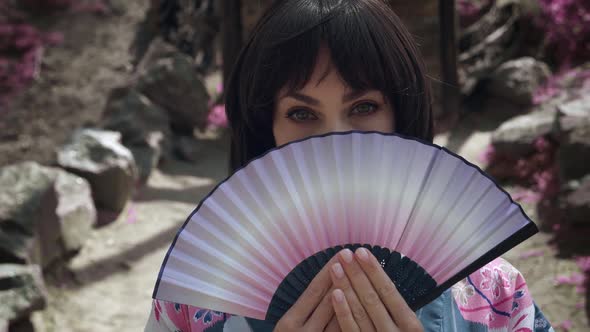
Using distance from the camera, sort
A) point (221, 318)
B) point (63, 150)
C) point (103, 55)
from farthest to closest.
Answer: point (103, 55) < point (63, 150) < point (221, 318)

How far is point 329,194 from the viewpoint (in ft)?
3.56

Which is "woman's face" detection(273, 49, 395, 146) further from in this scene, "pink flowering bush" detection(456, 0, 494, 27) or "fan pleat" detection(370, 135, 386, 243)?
"pink flowering bush" detection(456, 0, 494, 27)

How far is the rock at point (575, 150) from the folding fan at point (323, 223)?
319 cm

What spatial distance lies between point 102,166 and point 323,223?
4.27 m

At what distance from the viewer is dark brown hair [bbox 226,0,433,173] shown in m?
1.26

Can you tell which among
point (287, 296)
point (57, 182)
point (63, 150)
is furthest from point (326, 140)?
point (63, 150)

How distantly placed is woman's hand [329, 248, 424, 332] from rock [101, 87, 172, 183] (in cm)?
494

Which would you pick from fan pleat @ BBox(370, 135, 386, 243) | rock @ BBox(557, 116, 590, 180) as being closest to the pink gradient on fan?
fan pleat @ BBox(370, 135, 386, 243)

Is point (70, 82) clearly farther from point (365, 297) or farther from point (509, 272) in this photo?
point (365, 297)

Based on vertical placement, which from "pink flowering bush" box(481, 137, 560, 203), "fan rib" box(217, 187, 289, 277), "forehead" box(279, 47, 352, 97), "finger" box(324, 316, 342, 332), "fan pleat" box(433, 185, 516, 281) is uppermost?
"forehead" box(279, 47, 352, 97)

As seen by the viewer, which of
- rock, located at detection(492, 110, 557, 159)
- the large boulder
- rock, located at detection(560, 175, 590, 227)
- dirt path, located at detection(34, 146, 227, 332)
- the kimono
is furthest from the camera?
rock, located at detection(492, 110, 557, 159)

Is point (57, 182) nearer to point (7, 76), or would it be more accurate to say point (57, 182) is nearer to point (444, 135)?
point (444, 135)

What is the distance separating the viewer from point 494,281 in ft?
4.27

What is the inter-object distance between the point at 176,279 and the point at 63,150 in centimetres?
441
